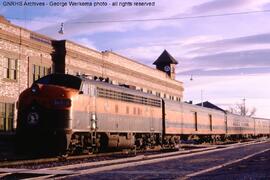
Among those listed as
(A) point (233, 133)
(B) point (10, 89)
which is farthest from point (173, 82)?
(B) point (10, 89)

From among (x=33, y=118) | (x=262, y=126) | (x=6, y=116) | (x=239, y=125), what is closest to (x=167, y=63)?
(x=239, y=125)

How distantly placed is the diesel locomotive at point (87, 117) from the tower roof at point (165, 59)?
120 ft

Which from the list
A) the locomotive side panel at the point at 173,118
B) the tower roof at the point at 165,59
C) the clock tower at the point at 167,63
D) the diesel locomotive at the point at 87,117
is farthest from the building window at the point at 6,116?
the tower roof at the point at 165,59

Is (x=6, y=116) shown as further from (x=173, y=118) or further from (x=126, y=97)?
(x=173, y=118)

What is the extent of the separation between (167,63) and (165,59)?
857 millimetres

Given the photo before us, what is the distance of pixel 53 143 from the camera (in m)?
17.0

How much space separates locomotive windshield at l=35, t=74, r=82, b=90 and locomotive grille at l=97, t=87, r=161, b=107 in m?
1.83

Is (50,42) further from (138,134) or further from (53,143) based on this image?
(53,143)

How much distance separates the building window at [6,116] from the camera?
3036cm

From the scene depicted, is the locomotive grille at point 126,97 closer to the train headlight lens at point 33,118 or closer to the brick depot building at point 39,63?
the brick depot building at point 39,63

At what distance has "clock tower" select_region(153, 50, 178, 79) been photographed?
66.7 meters

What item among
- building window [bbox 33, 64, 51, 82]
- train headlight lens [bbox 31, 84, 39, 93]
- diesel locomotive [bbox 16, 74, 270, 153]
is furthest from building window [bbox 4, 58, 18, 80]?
train headlight lens [bbox 31, 84, 39, 93]

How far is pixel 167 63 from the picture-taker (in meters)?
67.4

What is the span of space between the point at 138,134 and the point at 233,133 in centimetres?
2961
